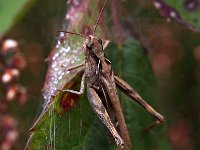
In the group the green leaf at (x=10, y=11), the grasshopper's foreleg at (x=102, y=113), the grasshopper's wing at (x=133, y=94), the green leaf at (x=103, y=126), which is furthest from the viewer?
the green leaf at (x=10, y=11)

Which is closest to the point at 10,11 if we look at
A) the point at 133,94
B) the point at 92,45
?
the point at 92,45

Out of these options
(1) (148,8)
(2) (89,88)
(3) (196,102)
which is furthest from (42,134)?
(3) (196,102)

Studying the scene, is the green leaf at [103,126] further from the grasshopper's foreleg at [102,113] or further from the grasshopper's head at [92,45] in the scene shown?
the grasshopper's head at [92,45]

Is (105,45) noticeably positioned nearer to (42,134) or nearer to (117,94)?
(117,94)

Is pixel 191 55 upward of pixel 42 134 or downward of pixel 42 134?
upward

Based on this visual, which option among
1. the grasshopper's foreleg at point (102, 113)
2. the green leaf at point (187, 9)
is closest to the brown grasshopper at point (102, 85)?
the grasshopper's foreleg at point (102, 113)

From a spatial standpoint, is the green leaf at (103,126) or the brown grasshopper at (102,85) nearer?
the green leaf at (103,126)
